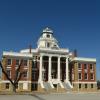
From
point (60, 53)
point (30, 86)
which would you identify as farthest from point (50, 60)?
point (30, 86)

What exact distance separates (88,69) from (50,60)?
1259 centimetres

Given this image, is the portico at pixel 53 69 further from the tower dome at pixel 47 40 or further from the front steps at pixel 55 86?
the tower dome at pixel 47 40

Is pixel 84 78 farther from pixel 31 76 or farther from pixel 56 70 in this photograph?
pixel 31 76

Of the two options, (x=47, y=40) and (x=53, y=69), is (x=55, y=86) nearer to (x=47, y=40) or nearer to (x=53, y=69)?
(x=53, y=69)

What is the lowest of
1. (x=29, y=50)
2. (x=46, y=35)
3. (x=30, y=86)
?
(x=30, y=86)

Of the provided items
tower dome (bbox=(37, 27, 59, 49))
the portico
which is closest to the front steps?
the portico

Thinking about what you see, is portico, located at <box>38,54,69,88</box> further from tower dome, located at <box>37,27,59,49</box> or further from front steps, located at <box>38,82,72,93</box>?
tower dome, located at <box>37,27,59,49</box>

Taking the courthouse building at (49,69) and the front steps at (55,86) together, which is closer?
the front steps at (55,86)

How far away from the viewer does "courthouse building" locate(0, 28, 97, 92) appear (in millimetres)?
69562

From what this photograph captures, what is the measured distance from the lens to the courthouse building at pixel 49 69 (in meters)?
69.6

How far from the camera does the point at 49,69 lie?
71.9 meters

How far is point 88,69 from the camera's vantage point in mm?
77438

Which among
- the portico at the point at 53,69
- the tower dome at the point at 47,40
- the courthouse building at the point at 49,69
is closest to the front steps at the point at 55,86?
the courthouse building at the point at 49,69

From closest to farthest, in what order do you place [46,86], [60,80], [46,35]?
[46,86] → [60,80] → [46,35]
